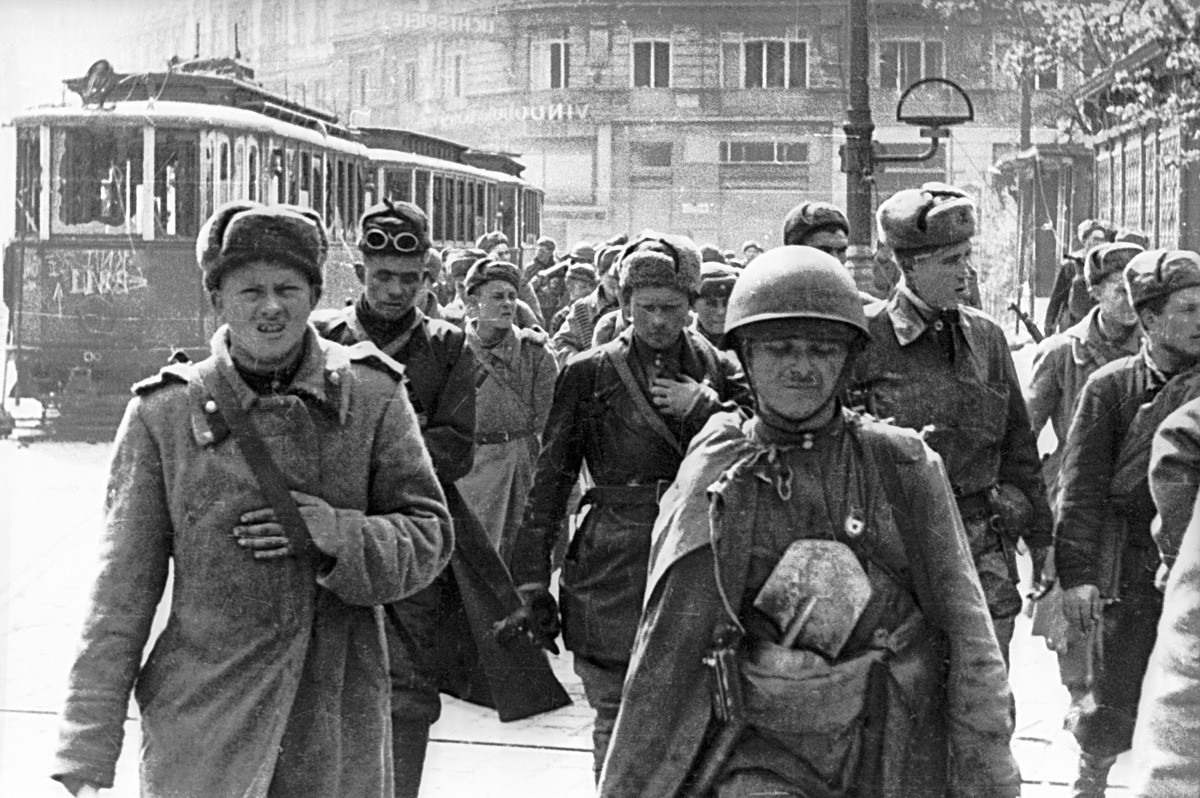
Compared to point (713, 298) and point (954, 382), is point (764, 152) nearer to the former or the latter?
point (713, 298)

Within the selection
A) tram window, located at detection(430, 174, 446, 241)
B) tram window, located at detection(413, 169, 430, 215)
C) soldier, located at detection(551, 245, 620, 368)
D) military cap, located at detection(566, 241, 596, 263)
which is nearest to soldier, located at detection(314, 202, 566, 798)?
soldier, located at detection(551, 245, 620, 368)

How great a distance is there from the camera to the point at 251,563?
12.8 feet

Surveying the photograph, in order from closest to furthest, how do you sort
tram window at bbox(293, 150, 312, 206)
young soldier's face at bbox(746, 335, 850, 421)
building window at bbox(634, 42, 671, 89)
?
young soldier's face at bbox(746, 335, 850, 421) < building window at bbox(634, 42, 671, 89) < tram window at bbox(293, 150, 312, 206)

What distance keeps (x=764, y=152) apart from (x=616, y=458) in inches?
395

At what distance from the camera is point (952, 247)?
5.92 meters

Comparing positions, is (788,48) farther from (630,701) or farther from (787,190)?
(630,701)

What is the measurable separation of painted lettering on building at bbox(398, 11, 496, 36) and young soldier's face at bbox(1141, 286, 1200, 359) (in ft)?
32.1

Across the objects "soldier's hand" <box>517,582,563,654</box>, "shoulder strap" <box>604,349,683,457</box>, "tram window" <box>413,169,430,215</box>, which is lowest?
"soldier's hand" <box>517,582,563,654</box>

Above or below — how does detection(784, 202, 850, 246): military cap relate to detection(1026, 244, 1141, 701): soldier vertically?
above

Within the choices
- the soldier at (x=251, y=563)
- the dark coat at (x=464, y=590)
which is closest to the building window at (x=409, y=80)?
the dark coat at (x=464, y=590)

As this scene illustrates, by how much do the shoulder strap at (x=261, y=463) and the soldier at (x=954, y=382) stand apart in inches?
92.7

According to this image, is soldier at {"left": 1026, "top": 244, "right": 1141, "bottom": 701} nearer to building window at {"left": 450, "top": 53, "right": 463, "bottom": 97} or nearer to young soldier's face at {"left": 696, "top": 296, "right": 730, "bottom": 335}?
young soldier's face at {"left": 696, "top": 296, "right": 730, "bottom": 335}

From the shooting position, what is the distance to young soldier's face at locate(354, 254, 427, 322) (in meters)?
6.31

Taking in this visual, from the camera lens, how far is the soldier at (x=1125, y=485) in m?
5.99
